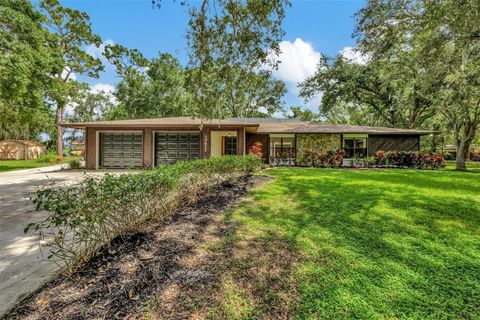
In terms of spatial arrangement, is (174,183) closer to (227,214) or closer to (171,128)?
(227,214)

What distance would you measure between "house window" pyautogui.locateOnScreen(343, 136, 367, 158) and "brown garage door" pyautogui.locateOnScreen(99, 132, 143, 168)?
46.4ft

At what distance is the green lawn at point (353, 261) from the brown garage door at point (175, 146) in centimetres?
992

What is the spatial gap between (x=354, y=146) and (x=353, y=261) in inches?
638

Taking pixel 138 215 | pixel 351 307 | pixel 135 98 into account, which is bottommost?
pixel 351 307

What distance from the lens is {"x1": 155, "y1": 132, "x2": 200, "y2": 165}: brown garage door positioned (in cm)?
1484

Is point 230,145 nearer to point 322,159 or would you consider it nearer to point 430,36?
point 322,159

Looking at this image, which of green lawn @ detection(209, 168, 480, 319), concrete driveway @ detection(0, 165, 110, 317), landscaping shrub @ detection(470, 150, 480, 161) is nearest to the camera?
green lawn @ detection(209, 168, 480, 319)

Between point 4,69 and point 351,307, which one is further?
point 4,69

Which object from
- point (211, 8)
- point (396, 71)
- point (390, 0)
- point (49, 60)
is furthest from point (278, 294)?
point (49, 60)

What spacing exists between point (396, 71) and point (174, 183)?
11.7m

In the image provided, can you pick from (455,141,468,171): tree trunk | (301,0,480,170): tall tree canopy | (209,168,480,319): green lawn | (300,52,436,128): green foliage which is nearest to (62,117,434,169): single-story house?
(455,141,468,171): tree trunk

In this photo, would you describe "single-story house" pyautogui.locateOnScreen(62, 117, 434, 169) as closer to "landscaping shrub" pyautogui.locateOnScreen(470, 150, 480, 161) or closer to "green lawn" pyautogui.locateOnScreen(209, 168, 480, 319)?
"green lawn" pyautogui.locateOnScreen(209, 168, 480, 319)

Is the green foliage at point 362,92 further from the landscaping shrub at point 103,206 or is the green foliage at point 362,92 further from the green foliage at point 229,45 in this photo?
the landscaping shrub at point 103,206

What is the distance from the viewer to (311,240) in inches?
140
